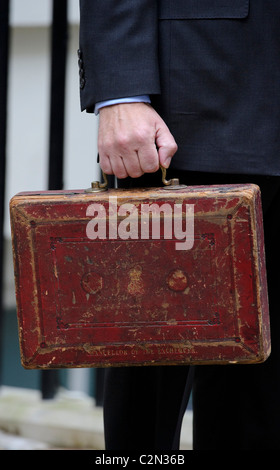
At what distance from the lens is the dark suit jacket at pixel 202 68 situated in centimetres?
134

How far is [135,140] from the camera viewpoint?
1335 millimetres

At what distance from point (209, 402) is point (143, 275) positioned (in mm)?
448

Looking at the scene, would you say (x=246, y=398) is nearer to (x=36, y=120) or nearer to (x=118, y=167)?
(x=118, y=167)

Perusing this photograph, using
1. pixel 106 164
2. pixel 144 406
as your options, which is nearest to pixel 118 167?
pixel 106 164

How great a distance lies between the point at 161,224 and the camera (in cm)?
134

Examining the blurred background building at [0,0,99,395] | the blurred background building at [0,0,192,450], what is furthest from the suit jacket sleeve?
the blurred background building at [0,0,99,395]

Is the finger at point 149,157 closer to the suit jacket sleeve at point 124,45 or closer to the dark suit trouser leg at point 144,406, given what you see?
the suit jacket sleeve at point 124,45

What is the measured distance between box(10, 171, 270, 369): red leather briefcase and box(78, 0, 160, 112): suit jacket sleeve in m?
0.18

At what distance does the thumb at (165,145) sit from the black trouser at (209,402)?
306mm

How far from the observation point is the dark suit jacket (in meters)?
1.34

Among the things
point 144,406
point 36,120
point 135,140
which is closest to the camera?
point 135,140

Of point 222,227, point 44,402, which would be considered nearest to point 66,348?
point 222,227

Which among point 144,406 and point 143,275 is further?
point 144,406

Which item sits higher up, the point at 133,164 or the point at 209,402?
the point at 133,164
